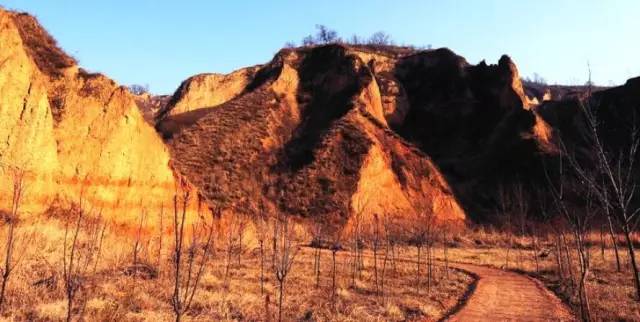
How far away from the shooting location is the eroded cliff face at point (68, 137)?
18.6 meters

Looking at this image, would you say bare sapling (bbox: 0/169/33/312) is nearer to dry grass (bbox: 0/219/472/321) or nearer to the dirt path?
dry grass (bbox: 0/219/472/321)

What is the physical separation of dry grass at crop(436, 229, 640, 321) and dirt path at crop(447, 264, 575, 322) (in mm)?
633

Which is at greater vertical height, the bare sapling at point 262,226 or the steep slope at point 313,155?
the steep slope at point 313,155

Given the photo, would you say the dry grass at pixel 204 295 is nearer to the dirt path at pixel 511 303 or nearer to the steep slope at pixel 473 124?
Answer: the dirt path at pixel 511 303

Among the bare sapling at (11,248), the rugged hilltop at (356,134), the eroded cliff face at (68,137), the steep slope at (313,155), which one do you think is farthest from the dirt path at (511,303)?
the rugged hilltop at (356,134)

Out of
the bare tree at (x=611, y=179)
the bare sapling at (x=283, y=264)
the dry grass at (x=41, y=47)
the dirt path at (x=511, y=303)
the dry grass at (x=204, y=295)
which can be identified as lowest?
the dirt path at (x=511, y=303)

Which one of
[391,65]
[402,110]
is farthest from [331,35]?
Result: [402,110]

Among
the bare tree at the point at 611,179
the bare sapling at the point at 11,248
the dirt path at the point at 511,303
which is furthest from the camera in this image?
the dirt path at the point at 511,303

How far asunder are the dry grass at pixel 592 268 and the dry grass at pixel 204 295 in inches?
151

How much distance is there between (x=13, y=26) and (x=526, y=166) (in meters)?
47.5

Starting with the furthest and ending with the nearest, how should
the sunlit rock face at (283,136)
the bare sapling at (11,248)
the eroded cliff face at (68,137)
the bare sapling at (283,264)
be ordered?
the sunlit rock face at (283,136) < the eroded cliff face at (68,137) < the bare sapling at (283,264) < the bare sapling at (11,248)

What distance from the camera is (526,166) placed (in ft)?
173

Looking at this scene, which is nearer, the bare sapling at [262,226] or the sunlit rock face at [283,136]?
the sunlit rock face at [283,136]

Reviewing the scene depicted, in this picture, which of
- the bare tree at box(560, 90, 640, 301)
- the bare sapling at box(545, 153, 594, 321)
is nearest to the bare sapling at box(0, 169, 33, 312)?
the bare tree at box(560, 90, 640, 301)
